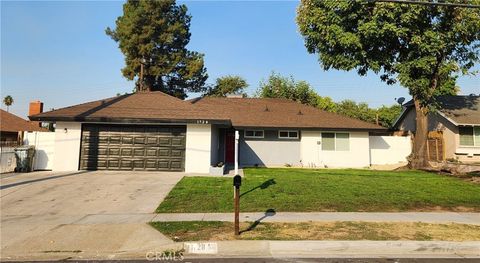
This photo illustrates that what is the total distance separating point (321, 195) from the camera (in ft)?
38.2

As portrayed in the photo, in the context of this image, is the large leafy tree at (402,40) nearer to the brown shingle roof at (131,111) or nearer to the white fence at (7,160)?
the brown shingle roof at (131,111)

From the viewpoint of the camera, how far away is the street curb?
6.52m

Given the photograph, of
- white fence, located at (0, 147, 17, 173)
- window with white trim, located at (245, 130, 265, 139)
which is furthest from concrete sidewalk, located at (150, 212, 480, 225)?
window with white trim, located at (245, 130, 265, 139)

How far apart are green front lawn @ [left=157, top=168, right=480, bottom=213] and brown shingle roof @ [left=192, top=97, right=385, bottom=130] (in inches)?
284

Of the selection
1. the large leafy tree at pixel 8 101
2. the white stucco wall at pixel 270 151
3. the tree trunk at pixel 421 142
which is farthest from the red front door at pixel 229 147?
the large leafy tree at pixel 8 101

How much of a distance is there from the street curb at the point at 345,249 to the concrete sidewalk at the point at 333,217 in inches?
74.6

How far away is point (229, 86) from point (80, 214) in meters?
38.4

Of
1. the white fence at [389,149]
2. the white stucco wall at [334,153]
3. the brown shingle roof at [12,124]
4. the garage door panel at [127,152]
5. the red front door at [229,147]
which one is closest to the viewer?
the garage door panel at [127,152]

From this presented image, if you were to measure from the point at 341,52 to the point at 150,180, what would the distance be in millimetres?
13816

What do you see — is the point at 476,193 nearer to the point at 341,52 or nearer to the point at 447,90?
the point at 341,52

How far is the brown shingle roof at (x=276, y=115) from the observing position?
22234mm

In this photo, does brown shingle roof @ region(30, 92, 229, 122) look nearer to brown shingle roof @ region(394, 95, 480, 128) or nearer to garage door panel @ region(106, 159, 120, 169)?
garage door panel @ region(106, 159, 120, 169)

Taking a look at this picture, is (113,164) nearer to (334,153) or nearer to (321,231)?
(321,231)

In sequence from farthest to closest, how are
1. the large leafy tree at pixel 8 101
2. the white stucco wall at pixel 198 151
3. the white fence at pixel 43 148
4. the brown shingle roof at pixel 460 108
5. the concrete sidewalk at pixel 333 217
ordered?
1. the large leafy tree at pixel 8 101
2. the brown shingle roof at pixel 460 108
3. the white fence at pixel 43 148
4. the white stucco wall at pixel 198 151
5. the concrete sidewalk at pixel 333 217
